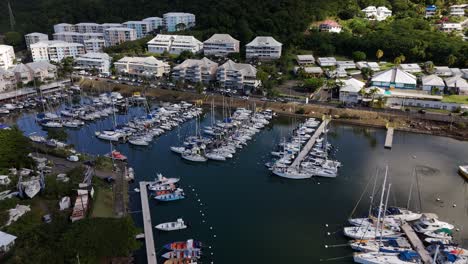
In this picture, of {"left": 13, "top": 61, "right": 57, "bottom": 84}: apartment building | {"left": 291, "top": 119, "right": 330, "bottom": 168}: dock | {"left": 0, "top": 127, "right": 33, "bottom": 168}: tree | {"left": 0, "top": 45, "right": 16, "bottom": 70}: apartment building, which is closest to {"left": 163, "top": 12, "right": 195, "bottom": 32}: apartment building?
{"left": 13, "top": 61, "right": 57, "bottom": 84}: apartment building

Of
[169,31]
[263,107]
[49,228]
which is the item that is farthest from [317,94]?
[169,31]

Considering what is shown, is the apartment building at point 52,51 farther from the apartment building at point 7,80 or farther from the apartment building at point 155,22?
the apartment building at point 155,22

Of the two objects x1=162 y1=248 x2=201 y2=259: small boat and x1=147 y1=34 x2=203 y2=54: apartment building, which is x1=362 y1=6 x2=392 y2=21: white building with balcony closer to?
x1=147 y1=34 x2=203 y2=54: apartment building

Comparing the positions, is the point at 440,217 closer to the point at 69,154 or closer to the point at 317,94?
the point at 317,94

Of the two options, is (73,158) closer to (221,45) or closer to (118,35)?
(221,45)

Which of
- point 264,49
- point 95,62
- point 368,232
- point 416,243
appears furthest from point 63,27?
point 416,243

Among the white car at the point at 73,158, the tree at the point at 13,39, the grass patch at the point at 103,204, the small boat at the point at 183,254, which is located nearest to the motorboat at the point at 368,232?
the small boat at the point at 183,254
